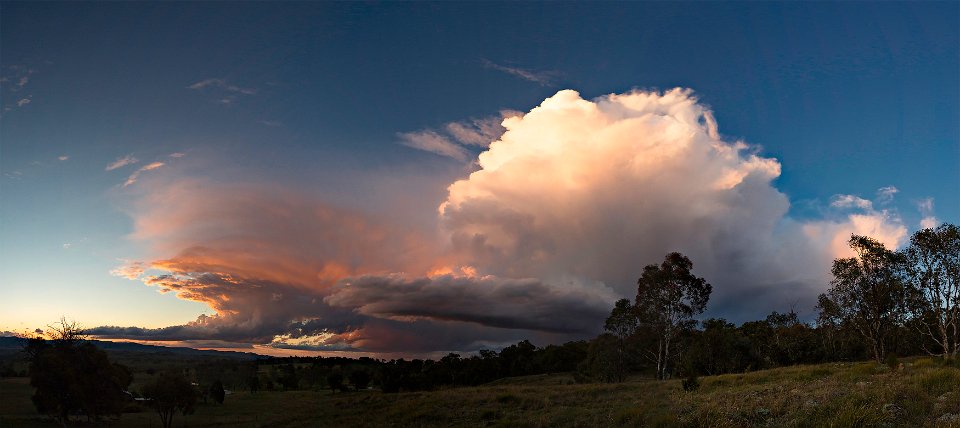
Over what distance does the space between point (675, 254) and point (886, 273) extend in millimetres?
23660

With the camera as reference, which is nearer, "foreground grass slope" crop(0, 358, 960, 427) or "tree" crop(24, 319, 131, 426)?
"foreground grass slope" crop(0, 358, 960, 427)

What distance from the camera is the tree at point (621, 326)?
82688mm

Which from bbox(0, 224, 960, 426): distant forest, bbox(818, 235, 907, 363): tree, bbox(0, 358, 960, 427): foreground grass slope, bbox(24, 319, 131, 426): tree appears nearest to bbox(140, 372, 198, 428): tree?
bbox(0, 224, 960, 426): distant forest

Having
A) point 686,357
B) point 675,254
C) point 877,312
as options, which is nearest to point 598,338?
point 686,357

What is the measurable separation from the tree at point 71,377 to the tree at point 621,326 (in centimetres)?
6518

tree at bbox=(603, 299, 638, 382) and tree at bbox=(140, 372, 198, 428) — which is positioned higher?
tree at bbox=(603, 299, 638, 382)

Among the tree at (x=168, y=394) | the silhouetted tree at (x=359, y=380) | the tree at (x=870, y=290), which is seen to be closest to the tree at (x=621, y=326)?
the tree at (x=870, y=290)

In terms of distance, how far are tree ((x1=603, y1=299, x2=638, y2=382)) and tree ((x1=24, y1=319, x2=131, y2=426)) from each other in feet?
214

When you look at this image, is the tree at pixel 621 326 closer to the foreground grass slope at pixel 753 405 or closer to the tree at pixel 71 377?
the foreground grass slope at pixel 753 405

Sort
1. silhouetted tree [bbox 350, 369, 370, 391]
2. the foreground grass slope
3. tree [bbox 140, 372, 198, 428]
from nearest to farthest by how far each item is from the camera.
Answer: the foreground grass slope, tree [bbox 140, 372, 198, 428], silhouetted tree [bbox 350, 369, 370, 391]

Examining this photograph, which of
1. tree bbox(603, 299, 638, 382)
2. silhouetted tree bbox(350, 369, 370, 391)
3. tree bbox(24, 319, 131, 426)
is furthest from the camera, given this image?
silhouetted tree bbox(350, 369, 370, 391)

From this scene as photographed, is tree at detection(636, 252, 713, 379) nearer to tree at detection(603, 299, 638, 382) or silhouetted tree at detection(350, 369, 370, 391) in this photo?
tree at detection(603, 299, 638, 382)

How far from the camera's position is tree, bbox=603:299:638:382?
82.7m

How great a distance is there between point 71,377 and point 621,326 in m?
69.6
